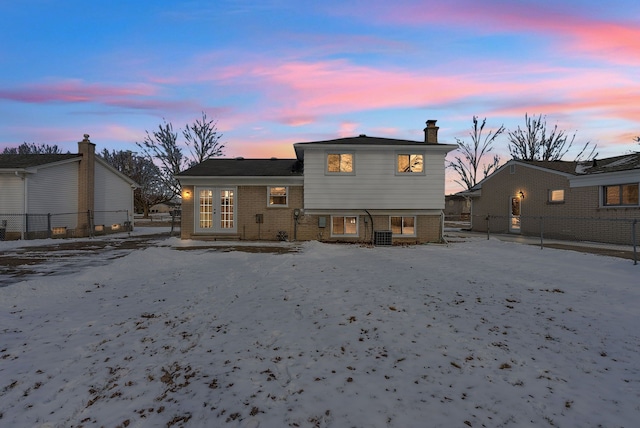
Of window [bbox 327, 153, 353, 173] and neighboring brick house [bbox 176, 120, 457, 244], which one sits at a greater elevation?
window [bbox 327, 153, 353, 173]

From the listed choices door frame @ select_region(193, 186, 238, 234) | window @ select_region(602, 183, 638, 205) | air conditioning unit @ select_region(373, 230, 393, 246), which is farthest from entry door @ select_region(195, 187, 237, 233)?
window @ select_region(602, 183, 638, 205)

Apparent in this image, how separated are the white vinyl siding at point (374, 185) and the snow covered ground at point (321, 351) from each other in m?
8.55

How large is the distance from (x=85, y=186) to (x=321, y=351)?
22.7 meters

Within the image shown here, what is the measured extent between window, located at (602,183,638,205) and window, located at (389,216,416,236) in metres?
10.1

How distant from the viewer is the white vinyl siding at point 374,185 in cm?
1638

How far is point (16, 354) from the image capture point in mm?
4074

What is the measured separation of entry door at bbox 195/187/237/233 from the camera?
17.1 m

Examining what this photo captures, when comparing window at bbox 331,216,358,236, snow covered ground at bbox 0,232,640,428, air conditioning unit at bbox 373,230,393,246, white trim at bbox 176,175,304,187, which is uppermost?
white trim at bbox 176,175,304,187

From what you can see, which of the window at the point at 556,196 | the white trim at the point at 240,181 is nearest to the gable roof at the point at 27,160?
the white trim at the point at 240,181

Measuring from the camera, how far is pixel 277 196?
17094mm

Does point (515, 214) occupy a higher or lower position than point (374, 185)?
lower

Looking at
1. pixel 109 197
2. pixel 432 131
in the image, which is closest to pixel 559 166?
pixel 432 131

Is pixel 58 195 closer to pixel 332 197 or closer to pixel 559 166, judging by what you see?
pixel 332 197

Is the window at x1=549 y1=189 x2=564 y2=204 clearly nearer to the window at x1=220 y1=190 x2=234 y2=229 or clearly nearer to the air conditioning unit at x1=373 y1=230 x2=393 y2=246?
the air conditioning unit at x1=373 y1=230 x2=393 y2=246
